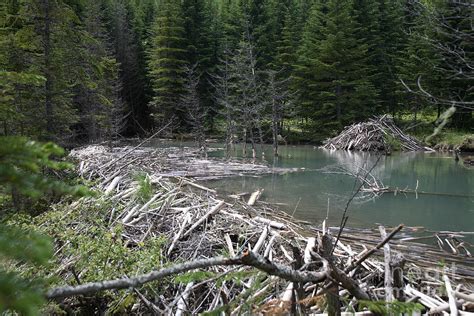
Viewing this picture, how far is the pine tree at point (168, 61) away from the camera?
108ft

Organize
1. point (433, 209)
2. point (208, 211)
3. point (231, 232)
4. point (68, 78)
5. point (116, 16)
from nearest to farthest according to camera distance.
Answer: point (231, 232) < point (208, 211) < point (433, 209) < point (68, 78) < point (116, 16)

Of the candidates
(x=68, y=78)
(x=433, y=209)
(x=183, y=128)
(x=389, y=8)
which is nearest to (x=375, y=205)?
(x=433, y=209)

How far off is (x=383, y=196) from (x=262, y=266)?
9.08 m

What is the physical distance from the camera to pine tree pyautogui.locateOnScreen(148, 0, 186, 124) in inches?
1298

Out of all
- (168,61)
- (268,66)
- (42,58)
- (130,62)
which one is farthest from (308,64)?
(42,58)

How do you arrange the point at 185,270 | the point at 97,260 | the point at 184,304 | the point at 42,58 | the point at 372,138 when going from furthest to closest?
the point at 372,138, the point at 42,58, the point at 97,260, the point at 184,304, the point at 185,270

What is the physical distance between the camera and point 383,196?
998 cm

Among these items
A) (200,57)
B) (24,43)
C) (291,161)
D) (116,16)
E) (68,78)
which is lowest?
(291,161)

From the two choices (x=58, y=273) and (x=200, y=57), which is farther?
(x=200, y=57)

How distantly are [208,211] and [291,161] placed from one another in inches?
493

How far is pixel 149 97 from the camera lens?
36688 mm

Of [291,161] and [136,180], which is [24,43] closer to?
[136,180]

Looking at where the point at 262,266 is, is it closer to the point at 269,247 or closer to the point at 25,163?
the point at 25,163

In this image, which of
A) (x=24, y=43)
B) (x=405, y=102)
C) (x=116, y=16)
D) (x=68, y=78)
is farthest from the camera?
(x=116, y=16)
